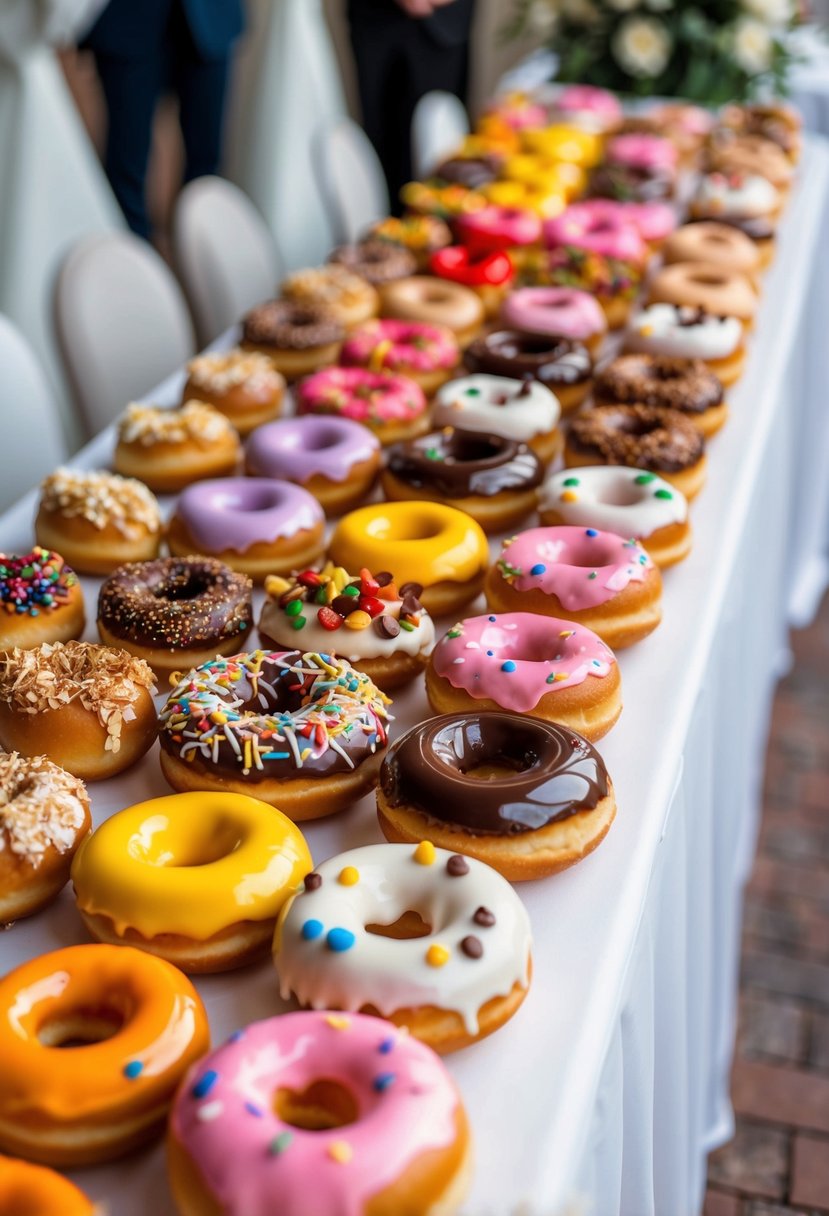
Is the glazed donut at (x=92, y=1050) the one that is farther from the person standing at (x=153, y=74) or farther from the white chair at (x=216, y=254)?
the person standing at (x=153, y=74)

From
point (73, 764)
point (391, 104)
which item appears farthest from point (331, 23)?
point (73, 764)

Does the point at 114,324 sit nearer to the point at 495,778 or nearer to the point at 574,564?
the point at 574,564

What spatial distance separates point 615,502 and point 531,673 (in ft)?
1.71

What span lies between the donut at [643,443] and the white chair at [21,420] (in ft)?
3.50

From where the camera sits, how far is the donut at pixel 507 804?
1.16 meters

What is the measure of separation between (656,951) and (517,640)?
40cm

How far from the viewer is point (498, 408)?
1.99 metres

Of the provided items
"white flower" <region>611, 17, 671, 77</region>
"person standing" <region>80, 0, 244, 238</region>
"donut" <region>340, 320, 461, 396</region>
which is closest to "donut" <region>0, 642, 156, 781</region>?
"donut" <region>340, 320, 461, 396</region>

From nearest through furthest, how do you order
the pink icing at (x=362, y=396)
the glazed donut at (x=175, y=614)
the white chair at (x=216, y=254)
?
the glazed donut at (x=175, y=614) → the pink icing at (x=362, y=396) → the white chair at (x=216, y=254)

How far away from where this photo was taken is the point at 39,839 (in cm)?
114

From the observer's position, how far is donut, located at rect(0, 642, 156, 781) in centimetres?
131

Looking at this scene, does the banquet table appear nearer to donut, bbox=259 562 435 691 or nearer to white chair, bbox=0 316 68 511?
donut, bbox=259 562 435 691

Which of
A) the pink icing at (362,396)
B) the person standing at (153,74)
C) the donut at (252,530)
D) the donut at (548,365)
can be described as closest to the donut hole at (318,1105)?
the donut at (252,530)

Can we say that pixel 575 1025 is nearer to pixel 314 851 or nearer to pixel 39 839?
pixel 314 851
